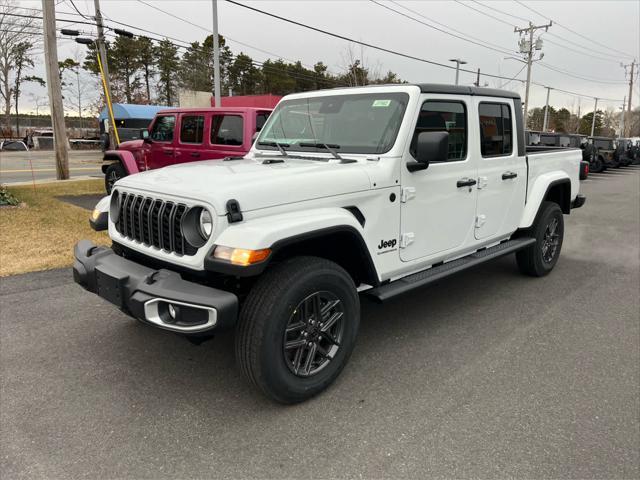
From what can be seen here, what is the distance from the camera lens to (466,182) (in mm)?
4074

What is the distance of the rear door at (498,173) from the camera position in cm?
436

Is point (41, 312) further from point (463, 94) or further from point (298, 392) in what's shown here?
point (463, 94)

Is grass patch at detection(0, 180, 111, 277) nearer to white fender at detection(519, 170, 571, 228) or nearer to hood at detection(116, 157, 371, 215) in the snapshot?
hood at detection(116, 157, 371, 215)

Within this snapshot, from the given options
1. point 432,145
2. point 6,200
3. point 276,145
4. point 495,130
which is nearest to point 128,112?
point 6,200

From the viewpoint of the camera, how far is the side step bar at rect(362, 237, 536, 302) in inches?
134

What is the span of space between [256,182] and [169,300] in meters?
0.81

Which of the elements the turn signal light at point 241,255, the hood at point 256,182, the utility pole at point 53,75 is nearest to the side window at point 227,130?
the hood at point 256,182

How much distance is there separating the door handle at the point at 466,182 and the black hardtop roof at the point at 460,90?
716 millimetres

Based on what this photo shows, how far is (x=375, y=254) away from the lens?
332 cm

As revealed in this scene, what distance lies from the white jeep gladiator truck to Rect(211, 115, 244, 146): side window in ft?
12.3

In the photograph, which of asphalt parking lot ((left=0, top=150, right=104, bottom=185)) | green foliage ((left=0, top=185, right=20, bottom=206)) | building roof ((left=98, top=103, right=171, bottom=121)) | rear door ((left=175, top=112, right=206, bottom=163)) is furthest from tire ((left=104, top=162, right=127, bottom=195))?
building roof ((left=98, top=103, right=171, bottom=121))

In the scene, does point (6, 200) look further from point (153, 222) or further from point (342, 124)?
point (342, 124)

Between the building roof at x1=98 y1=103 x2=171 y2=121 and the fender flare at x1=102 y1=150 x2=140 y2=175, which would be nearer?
the fender flare at x1=102 y1=150 x2=140 y2=175

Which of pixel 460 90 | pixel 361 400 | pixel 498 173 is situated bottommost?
pixel 361 400
